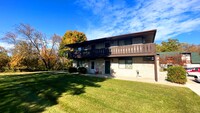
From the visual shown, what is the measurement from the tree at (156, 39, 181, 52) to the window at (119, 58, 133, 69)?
3784 cm

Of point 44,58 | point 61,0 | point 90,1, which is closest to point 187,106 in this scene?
point 90,1

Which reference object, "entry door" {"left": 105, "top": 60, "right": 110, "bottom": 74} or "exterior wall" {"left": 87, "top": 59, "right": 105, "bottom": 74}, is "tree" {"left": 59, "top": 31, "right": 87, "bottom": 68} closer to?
"exterior wall" {"left": 87, "top": 59, "right": 105, "bottom": 74}

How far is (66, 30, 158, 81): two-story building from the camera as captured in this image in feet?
45.6

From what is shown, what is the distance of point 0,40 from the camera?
25.5 m

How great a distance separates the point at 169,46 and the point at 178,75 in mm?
42138

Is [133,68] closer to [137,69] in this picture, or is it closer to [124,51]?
[137,69]

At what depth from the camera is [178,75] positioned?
38.5ft

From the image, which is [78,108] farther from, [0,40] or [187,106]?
[0,40]

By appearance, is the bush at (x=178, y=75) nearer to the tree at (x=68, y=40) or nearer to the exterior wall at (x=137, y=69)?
the exterior wall at (x=137, y=69)

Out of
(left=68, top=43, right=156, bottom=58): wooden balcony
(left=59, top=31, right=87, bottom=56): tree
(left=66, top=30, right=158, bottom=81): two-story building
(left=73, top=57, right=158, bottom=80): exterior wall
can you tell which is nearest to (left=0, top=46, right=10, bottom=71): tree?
(left=59, top=31, right=87, bottom=56): tree

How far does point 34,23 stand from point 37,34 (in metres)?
2.56

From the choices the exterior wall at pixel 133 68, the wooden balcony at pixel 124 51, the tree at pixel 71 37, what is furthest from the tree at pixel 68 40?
the exterior wall at pixel 133 68

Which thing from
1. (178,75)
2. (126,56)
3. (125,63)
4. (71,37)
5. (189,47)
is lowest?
A: (178,75)

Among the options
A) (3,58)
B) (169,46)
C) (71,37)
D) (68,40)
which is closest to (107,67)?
(68,40)
